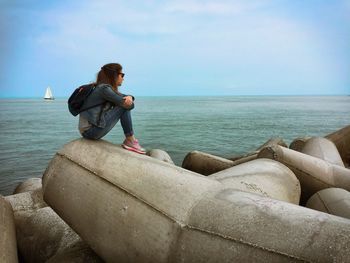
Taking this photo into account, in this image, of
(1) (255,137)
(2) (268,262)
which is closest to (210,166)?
(2) (268,262)

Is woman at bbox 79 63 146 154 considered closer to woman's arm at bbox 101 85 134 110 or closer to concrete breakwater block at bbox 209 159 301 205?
woman's arm at bbox 101 85 134 110

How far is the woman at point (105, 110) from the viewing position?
12.4ft

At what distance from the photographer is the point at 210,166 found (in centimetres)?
811

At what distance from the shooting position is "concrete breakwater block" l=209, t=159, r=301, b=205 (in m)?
4.07

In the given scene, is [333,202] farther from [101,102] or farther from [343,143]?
[343,143]

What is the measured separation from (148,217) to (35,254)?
68.6 inches

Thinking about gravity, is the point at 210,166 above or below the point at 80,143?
below

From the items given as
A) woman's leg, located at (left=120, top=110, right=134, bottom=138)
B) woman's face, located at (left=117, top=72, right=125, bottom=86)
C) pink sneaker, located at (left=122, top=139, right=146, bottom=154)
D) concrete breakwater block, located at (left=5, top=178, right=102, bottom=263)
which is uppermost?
woman's face, located at (left=117, top=72, right=125, bottom=86)

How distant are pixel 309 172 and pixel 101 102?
306 cm

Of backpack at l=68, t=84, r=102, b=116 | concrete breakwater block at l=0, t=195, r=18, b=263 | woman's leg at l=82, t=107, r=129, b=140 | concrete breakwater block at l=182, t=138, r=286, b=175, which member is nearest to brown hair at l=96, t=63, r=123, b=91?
backpack at l=68, t=84, r=102, b=116

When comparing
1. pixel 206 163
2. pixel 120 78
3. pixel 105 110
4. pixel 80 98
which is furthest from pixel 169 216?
pixel 206 163

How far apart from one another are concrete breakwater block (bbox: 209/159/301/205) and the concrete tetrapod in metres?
0.96

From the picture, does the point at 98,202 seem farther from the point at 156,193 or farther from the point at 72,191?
the point at 156,193

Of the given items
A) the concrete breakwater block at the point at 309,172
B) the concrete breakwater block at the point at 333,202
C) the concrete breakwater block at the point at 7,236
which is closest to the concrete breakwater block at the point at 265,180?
the concrete breakwater block at the point at 333,202
